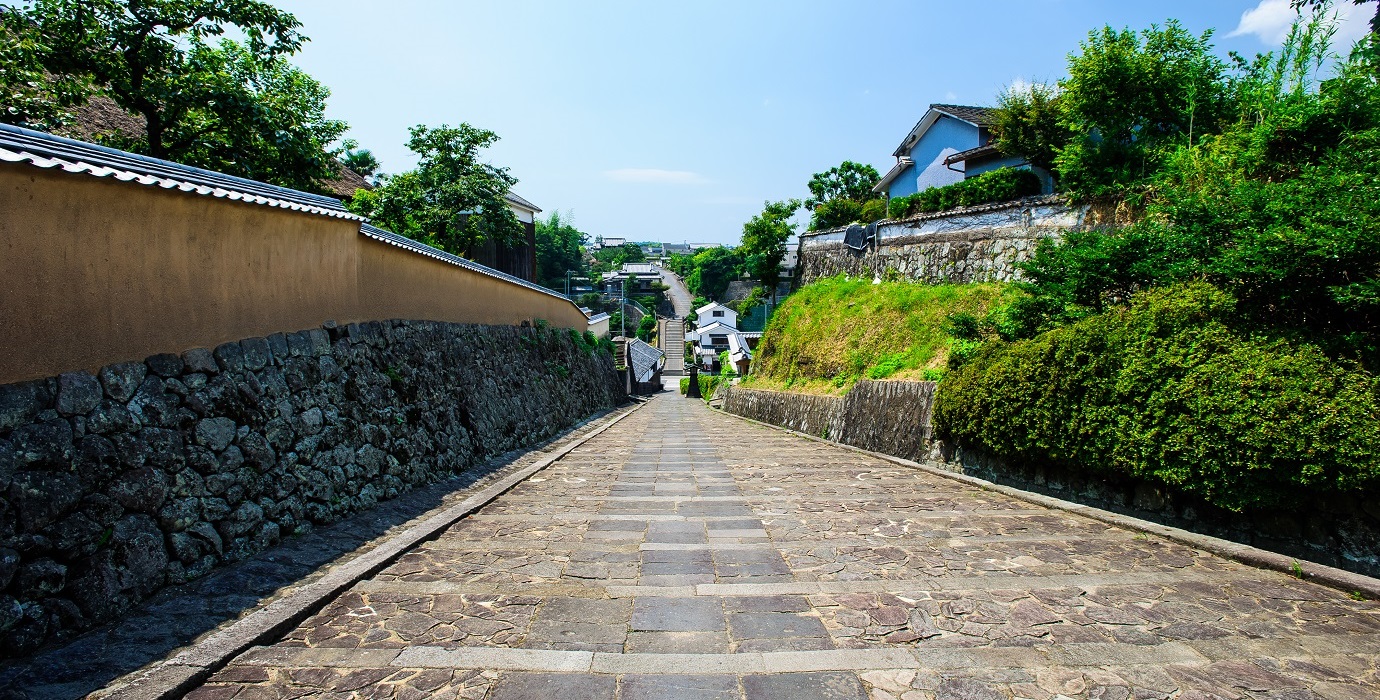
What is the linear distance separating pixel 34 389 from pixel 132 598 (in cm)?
138

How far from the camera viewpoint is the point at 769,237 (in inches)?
1487

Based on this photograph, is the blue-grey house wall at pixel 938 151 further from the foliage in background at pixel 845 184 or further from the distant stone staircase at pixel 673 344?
the distant stone staircase at pixel 673 344

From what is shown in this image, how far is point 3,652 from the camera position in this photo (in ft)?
11.5

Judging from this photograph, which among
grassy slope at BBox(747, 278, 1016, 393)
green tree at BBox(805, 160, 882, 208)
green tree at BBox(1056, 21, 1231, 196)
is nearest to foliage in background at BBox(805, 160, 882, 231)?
green tree at BBox(805, 160, 882, 208)

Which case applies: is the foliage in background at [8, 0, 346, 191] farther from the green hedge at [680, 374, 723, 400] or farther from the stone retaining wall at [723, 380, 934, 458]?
the green hedge at [680, 374, 723, 400]

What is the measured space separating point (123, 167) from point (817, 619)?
595cm

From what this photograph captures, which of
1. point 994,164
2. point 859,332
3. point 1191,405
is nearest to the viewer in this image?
point 1191,405

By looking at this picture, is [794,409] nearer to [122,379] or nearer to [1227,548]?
[1227,548]

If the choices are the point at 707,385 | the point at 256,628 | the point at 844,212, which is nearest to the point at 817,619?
the point at 256,628

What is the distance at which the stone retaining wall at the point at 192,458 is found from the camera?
12.6 feet

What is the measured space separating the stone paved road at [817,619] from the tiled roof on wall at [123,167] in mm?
3158

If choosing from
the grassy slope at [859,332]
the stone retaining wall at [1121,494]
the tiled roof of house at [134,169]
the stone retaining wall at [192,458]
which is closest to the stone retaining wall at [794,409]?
the stone retaining wall at [1121,494]

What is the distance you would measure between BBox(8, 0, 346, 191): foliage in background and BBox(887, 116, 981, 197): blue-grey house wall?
22.9m

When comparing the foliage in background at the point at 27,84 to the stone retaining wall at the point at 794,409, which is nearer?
the foliage in background at the point at 27,84
